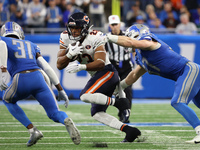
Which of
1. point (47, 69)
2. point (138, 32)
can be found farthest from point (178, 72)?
point (47, 69)

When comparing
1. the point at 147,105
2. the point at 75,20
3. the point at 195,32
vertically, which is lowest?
the point at 147,105

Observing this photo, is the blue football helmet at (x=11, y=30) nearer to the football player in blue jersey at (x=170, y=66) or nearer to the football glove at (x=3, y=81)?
the football glove at (x=3, y=81)

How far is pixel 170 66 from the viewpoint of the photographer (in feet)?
15.2

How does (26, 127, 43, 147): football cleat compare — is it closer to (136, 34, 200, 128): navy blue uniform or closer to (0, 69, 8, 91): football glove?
(0, 69, 8, 91): football glove

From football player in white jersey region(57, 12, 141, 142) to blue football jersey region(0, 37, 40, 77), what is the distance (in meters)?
0.32

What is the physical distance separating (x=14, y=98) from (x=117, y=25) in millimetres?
3210

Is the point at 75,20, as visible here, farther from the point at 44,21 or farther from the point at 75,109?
the point at 44,21

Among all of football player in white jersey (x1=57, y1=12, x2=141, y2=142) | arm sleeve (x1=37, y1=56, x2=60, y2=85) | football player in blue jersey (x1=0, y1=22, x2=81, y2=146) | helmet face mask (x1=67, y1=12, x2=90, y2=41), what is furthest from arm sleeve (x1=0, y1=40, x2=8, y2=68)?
helmet face mask (x1=67, y1=12, x2=90, y2=41)

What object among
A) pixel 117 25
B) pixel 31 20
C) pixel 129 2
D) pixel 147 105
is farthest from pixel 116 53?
pixel 129 2

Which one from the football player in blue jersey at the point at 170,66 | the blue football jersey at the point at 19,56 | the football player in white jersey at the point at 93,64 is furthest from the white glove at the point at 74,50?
the blue football jersey at the point at 19,56

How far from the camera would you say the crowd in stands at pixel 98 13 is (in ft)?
38.0

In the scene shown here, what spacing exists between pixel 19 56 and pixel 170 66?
1.68 metres

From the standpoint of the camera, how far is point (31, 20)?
11.5 metres

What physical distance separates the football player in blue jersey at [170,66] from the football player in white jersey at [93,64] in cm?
39
